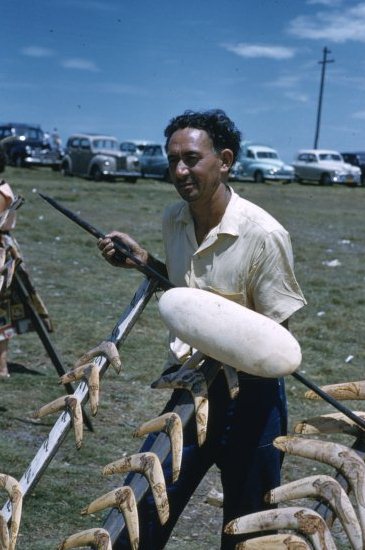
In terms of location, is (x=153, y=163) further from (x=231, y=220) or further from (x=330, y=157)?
(x=231, y=220)

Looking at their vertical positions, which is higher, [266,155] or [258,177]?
[266,155]

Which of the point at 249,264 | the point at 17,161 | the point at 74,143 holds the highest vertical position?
the point at 249,264

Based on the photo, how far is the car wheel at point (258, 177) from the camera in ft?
110

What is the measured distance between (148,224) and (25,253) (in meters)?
4.71

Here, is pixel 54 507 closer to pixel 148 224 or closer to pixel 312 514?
pixel 312 514

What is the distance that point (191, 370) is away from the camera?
2.34 meters

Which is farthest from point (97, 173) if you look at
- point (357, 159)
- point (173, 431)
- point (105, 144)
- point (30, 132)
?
point (173, 431)

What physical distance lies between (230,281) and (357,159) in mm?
35418

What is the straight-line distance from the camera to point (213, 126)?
277 cm

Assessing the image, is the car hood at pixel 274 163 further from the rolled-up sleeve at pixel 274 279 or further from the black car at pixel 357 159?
the rolled-up sleeve at pixel 274 279

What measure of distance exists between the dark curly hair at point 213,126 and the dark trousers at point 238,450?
29.0 inches

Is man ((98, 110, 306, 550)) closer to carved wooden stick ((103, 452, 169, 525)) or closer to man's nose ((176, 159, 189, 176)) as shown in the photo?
man's nose ((176, 159, 189, 176))

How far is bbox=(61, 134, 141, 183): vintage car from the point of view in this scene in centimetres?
2891

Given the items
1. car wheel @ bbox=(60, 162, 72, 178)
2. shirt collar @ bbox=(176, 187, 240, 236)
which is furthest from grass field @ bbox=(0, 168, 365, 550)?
car wheel @ bbox=(60, 162, 72, 178)
